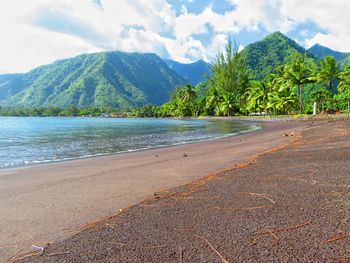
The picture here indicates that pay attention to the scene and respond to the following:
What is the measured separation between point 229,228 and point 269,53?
16306 cm

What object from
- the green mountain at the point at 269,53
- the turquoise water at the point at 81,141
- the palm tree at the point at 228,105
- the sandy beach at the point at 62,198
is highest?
the green mountain at the point at 269,53

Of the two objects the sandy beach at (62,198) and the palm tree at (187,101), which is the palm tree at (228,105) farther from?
the sandy beach at (62,198)

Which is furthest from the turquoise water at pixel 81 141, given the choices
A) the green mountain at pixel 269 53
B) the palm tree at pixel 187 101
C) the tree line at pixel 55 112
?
the tree line at pixel 55 112

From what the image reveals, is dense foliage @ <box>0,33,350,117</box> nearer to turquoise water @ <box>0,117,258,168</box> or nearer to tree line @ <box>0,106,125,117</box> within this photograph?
tree line @ <box>0,106,125,117</box>


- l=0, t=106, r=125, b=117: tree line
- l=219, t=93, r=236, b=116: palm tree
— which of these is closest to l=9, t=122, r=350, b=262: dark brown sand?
l=219, t=93, r=236, b=116: palm tree

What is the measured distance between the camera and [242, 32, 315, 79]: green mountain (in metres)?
144

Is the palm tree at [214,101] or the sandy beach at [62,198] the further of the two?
the palm tree at [214,101]

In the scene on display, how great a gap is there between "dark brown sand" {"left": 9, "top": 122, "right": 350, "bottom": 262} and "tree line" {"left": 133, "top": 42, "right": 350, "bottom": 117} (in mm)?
49783

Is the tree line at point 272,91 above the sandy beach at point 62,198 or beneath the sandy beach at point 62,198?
above

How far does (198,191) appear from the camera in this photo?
5.15 meters

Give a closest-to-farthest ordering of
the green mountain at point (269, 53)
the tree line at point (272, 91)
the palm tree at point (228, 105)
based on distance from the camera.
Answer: the tree line at point (272, 91), the palm tree at point (228, 105), the green mountain at point (269, 53)

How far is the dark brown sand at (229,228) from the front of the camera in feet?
9.27

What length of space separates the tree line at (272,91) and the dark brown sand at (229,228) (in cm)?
4978

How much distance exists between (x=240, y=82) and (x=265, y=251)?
99428 millimetres
